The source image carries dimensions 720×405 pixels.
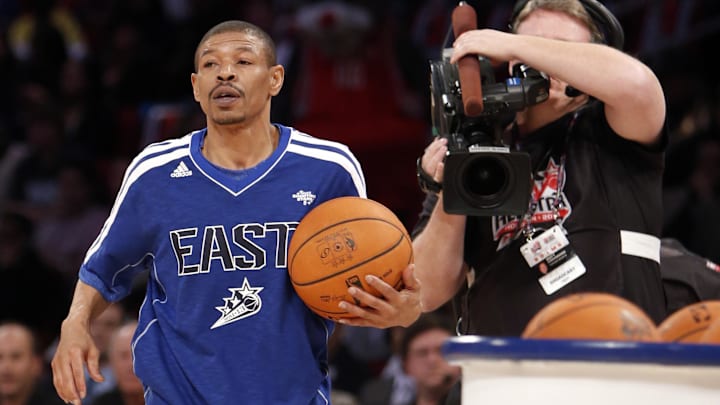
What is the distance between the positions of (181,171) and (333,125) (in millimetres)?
4889

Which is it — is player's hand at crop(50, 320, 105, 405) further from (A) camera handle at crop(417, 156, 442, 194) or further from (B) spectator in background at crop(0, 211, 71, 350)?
(B) spectator in background at crop(0, 211, 71, 350)

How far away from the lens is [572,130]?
149 inches

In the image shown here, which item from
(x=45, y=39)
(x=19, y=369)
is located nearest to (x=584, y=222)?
(x=19, y=369)

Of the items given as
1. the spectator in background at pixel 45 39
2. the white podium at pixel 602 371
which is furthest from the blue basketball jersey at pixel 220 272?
the spectator in background at pixel 45 39

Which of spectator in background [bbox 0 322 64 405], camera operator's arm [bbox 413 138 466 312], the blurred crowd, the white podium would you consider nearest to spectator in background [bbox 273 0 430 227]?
the blurred crowd

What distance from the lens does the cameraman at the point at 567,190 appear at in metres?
3.50

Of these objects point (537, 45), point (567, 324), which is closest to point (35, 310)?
point (537, 45)

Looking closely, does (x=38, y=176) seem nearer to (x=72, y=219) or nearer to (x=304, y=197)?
(x=72, y=219)

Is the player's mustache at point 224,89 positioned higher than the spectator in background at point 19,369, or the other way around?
the player's mustache at point 224,89

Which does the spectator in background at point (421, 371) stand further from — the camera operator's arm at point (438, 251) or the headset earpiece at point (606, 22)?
the headset earpiece at point (606, 22)

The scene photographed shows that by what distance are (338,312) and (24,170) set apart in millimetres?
6689

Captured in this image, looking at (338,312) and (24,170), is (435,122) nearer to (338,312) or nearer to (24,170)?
(338,312)

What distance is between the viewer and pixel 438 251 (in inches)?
150

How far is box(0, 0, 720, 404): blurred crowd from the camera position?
777 cm
